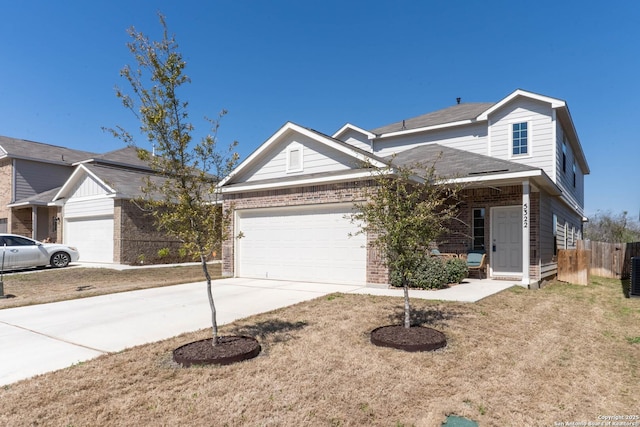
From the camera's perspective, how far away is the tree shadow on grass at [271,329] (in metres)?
5.66

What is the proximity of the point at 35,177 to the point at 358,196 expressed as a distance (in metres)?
22.2

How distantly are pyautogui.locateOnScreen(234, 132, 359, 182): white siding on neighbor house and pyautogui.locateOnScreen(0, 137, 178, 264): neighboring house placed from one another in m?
4.60

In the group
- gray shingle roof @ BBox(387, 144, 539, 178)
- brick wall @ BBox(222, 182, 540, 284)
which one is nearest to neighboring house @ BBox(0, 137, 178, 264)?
brick wall @ BBox(222, 182, 540, 284)

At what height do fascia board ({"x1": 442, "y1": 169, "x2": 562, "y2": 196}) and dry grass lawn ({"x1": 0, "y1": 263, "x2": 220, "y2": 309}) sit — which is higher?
fascia board ({"x1": 442, "y1": 169, "x2": 562, "y2": 196})

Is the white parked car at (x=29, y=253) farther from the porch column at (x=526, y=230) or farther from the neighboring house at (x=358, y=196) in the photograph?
the porch column at (x=526, y=230)

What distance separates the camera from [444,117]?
16453mm

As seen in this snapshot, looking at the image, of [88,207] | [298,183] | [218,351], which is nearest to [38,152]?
[88,207]

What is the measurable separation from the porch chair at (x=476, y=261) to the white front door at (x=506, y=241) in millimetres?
423

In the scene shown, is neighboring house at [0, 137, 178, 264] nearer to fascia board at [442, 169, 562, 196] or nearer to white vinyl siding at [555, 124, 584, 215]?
fascia board at [442, 169, 562, 196]

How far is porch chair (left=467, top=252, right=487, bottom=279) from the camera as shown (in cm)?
1159

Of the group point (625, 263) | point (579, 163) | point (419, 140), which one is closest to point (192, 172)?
point (419, 140)

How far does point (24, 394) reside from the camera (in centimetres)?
377

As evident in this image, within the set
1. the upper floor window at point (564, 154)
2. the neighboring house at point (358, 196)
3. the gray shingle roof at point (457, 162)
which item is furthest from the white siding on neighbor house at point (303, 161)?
the upper floor window at point (564, 154)

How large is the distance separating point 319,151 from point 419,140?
660 cm
